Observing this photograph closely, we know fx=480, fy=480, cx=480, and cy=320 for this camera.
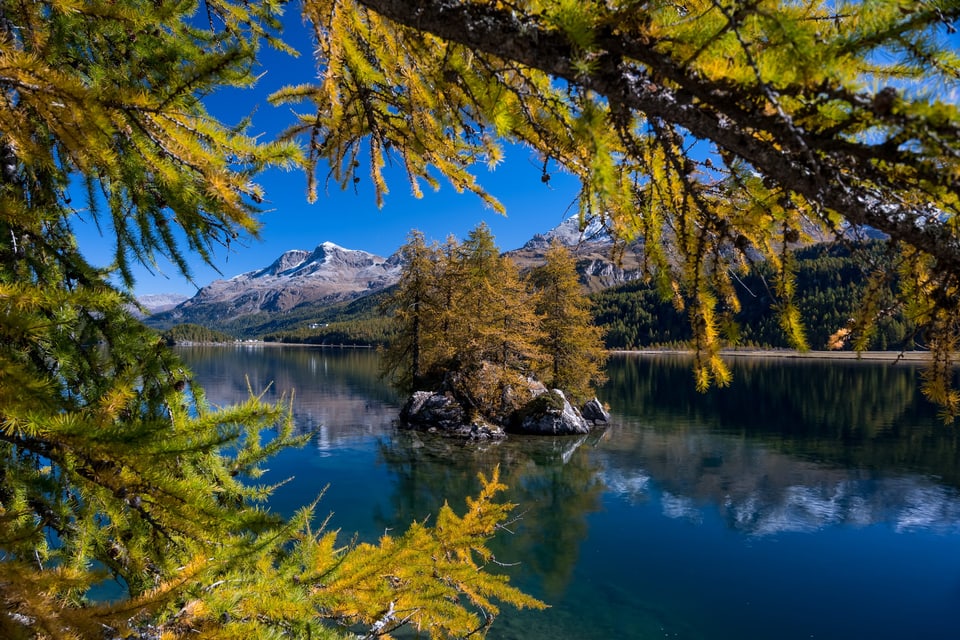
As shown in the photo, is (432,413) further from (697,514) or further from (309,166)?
(309,166)

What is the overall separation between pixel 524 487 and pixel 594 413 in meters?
13.2

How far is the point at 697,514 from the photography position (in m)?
15.2

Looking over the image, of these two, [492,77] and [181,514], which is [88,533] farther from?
[492,77]

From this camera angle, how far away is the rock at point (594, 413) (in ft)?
96.8

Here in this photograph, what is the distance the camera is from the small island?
87.3 feet

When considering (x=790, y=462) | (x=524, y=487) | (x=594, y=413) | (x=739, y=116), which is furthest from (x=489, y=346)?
(x=739, y=116)

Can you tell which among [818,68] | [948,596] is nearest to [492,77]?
[818,68]

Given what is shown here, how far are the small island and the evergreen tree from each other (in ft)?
0.22

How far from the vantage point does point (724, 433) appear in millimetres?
27031

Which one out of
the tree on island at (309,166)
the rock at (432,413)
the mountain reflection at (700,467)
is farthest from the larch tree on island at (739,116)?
the rock at (432,413)

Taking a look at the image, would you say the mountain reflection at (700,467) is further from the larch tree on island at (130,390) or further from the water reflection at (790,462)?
the larch tree on island at (130,390)

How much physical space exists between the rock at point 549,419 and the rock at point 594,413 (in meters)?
2.36

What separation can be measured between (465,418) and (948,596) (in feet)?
62.3

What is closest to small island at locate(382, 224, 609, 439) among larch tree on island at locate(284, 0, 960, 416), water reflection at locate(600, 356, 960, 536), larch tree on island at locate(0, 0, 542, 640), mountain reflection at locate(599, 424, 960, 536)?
water reflection at locate(600, 356, 960, 536)
